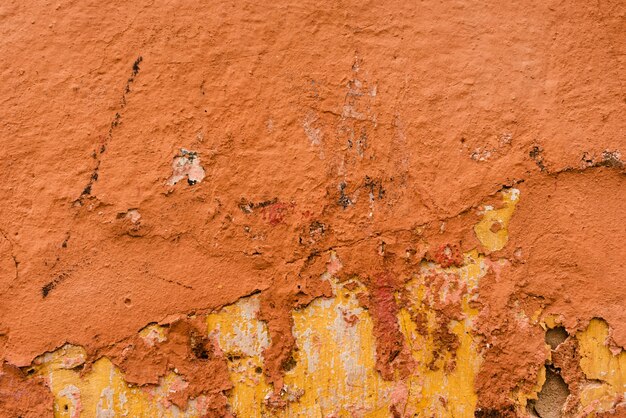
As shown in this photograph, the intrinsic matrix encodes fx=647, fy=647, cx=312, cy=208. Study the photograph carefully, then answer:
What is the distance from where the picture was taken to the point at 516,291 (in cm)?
215

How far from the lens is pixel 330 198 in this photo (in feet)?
7.04

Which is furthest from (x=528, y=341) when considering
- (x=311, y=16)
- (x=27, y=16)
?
(x=27, y=16)

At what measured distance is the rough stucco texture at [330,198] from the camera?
2.08m

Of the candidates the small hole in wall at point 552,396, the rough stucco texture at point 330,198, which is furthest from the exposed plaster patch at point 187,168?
the small hole in wall at point 552,396

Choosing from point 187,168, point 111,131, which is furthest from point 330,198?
point 111,131

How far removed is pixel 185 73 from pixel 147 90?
135 mm

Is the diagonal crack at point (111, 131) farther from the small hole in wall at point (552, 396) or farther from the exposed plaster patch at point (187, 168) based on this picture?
the small hole in wall at point (552, 396)

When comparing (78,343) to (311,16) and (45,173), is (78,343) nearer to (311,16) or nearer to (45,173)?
(45,173)

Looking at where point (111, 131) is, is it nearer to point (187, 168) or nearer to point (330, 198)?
point (187, 168)

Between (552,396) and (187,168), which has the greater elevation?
(187,168)

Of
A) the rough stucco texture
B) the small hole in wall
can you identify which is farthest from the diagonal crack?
the small hole in wall

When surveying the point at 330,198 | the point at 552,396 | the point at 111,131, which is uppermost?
the point at 111,131

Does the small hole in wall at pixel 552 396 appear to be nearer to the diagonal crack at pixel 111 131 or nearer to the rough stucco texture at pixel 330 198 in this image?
the rough stucco texture at pixel 330 198

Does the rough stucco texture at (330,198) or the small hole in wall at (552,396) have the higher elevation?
the rough stucco texture at (330,198)
